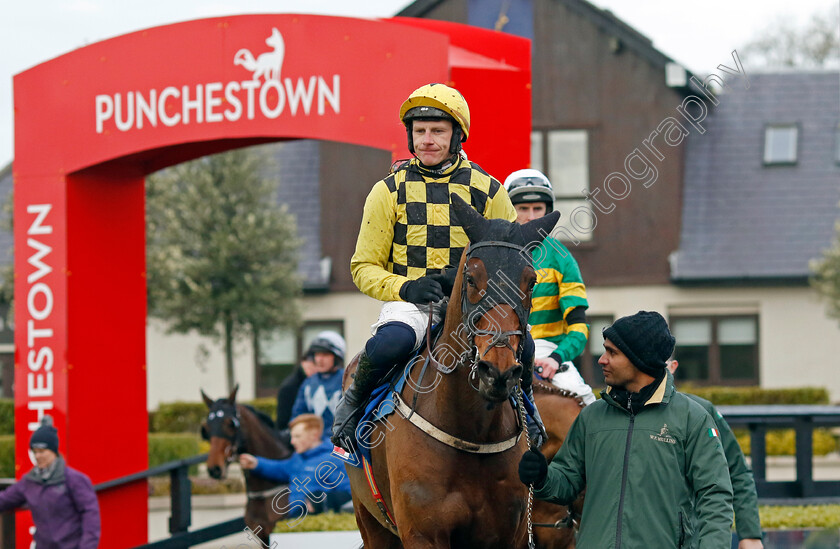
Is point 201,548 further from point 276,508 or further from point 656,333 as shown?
point 656,333

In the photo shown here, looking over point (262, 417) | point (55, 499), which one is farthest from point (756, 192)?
point (55, 499)

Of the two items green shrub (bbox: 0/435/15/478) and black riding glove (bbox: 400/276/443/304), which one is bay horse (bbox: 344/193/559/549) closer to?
black riding glove (bbox: 400/276/443/304)

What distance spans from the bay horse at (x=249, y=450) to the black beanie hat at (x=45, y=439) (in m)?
1.45

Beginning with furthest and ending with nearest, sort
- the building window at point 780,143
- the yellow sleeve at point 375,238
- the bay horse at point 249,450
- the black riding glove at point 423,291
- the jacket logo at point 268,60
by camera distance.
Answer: the building window at point 780,143 → the bay horse at point 249,450 → the jacket logo at point 268,60 → the yellow sleeve at point 375,238 → the black riding glove at point 423,291

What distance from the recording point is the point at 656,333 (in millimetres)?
3861

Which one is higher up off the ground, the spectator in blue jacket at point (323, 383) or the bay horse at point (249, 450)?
the spectator in blue jacket at point (323, 383)

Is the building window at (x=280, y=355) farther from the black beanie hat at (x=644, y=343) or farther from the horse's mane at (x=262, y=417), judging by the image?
the black beanie hat at (x=644, y=343)

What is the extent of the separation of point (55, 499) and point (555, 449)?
12.5ft

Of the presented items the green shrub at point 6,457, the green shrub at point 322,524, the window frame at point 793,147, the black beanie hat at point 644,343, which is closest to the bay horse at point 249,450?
the green shrub at point 322,524

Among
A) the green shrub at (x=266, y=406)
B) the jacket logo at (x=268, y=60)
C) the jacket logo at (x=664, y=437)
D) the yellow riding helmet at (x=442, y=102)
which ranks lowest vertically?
the green shrub at (x=266, y=406)

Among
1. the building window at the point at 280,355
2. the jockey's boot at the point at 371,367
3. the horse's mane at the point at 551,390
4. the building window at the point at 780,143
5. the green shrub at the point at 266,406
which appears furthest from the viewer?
the building window at the point at 780,143

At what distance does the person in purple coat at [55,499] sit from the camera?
7.35 m

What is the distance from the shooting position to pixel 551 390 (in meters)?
5.55

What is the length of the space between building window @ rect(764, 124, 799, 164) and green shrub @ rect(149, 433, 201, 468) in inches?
521
